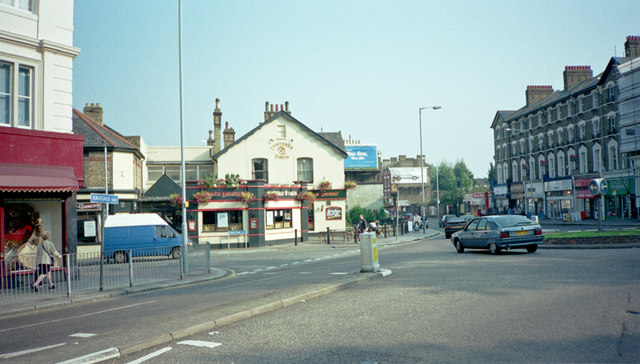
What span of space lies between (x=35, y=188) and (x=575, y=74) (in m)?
Answer: 54.0

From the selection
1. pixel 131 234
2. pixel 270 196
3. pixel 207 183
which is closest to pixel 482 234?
pixel 131 234

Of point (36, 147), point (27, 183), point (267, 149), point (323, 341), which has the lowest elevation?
point (323, 341)

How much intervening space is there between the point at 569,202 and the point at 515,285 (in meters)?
47.0

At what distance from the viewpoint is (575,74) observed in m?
52.9

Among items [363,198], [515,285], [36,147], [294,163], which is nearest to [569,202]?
[363,198]

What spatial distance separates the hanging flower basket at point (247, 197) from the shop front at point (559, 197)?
115 feet

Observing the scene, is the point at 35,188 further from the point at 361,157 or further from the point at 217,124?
the point at 361,157

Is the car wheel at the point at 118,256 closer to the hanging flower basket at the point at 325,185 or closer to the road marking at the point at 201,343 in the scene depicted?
the road marking at the point at 201,343

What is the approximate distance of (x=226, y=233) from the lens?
106ft

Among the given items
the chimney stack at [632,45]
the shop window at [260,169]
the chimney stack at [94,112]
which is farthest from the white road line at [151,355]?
the chimney stack at [632,45]

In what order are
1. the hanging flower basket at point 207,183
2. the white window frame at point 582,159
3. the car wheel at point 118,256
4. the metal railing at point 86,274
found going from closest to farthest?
the metal railing at point 86,274
the car wheel at point 118,256
the hanging flower basket at point 207,183
the white window frame at point 582,159

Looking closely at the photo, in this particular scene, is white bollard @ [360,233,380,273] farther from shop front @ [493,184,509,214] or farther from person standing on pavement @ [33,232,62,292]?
shop front @ [493,184,509,214]

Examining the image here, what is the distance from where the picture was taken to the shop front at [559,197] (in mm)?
51466

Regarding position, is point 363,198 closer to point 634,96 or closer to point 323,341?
point 634,96
